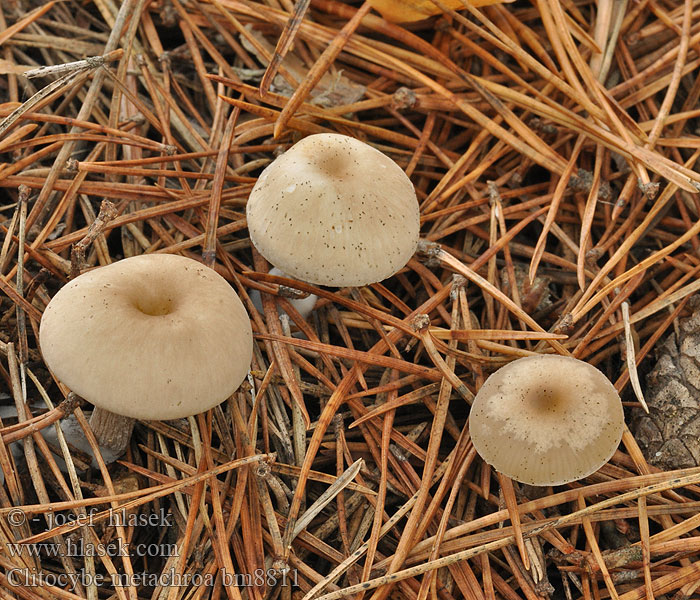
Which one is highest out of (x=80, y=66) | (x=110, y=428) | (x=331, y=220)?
(x=80, y=66)

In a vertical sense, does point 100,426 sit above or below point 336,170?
below

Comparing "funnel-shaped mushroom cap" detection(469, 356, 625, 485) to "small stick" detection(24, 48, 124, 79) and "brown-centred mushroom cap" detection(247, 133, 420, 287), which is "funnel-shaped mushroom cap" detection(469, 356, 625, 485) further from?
"small stick" detection(24, 48, 124, 79)

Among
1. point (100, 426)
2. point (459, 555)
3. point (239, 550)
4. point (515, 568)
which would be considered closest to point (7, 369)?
point (100, 426)

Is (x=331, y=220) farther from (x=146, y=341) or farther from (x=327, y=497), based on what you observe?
(x=327, y=497)

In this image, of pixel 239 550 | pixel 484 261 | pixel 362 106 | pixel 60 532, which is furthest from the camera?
pixel 362 106

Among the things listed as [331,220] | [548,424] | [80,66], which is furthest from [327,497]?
[80,66]

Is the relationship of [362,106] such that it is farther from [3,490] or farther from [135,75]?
[3,490]
